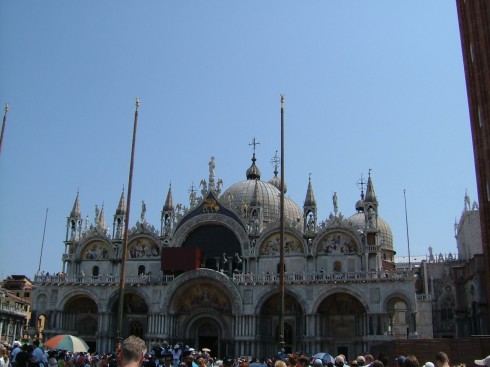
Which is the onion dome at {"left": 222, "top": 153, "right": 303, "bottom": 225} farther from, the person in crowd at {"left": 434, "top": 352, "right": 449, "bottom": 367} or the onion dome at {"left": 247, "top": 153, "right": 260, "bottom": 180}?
the person in crowd at {"left": 434, "top": 352, "right": 449, "bottom": 367}

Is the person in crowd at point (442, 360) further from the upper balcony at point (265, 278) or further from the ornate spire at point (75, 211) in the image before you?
the ornate spire at point (75, 211)

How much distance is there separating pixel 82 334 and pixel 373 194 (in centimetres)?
2922

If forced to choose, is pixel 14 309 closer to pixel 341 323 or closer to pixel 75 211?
pixel 75 211

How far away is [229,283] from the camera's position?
4866 centimetres

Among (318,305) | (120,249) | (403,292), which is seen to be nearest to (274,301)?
(318,305)

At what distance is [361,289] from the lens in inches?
1818

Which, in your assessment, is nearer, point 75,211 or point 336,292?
point 336,292

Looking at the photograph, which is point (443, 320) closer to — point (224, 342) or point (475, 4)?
point (224, 342)

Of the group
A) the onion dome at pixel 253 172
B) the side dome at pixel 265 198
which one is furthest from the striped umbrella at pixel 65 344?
the onion dome at pixel 253 172

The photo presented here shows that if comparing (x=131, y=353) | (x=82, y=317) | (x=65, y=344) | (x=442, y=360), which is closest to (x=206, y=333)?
(x=82, y=317)

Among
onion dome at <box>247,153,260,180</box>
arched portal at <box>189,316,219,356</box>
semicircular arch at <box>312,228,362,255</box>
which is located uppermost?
onion dome at <box>247,153,260,180</box>

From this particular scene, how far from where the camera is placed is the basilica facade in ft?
154

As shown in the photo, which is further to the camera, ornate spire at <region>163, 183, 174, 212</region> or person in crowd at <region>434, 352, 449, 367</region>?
ornate spire at <region>163, 183, 174, 212</region>

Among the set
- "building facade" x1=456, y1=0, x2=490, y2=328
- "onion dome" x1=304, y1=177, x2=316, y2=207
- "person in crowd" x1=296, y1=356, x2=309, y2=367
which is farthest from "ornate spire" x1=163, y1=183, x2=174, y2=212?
"person in crowd" x1=296, y1=356, x2=309, y2=367
